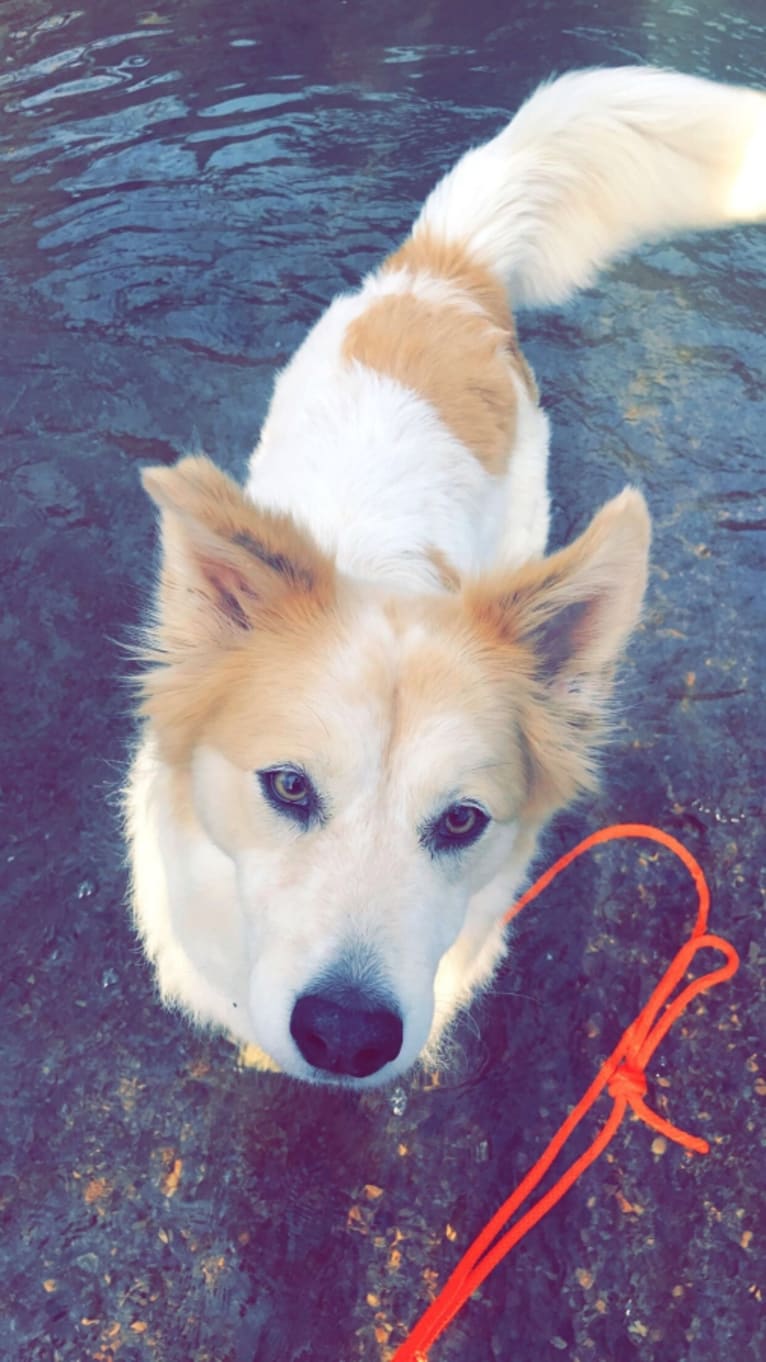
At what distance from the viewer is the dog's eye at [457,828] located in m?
2.01

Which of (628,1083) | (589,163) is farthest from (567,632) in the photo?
(589,163)

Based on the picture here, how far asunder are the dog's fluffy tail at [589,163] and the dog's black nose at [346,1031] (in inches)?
126

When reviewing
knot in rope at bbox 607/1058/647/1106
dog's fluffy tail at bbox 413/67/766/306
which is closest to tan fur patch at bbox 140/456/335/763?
knot in rope at bbox 607/1058/647/1106

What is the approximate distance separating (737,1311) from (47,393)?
493 centimetres

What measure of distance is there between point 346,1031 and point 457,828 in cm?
53

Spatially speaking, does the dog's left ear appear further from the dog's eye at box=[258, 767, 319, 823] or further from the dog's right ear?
the dog's eye at box=[258, 767, 319, 823]

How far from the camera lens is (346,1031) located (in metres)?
1.75

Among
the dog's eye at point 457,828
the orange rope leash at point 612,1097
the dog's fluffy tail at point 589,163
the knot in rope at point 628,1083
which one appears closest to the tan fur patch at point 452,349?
the dog's fluffy tail at point 589,163

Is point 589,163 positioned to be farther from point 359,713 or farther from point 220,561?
point 359,713

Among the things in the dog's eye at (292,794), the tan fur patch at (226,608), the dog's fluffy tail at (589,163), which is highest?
the dog's fluffy tail at (589,163)

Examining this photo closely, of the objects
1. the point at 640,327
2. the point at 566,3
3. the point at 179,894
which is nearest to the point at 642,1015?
the point at 179,894

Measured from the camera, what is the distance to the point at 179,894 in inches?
96.6

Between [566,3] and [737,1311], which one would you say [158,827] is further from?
[566,3]

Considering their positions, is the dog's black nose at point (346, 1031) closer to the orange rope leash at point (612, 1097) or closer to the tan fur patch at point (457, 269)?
the orange rope leash at point (612, 1097)
